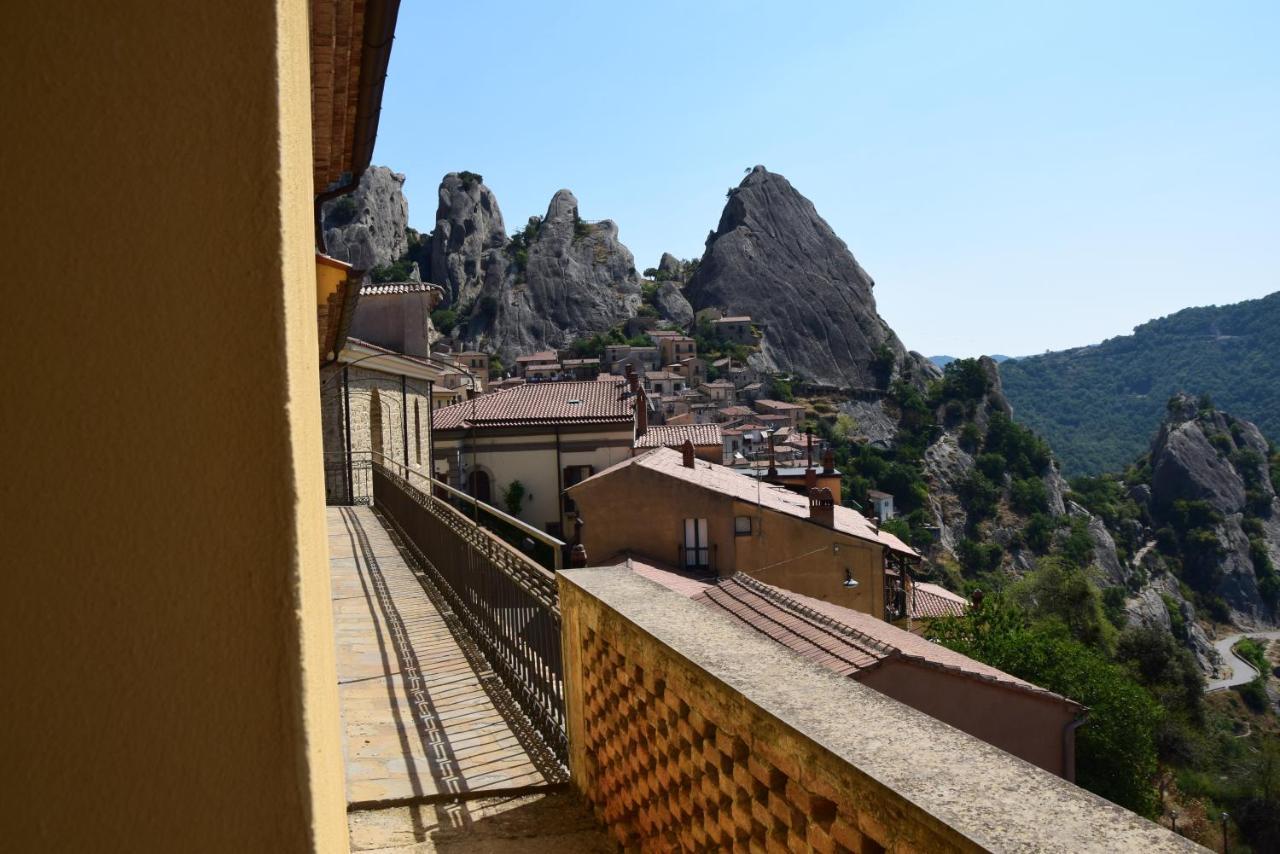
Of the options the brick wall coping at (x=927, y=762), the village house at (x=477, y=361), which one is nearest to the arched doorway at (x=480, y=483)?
the brick wall coping at (x=927, y=762)

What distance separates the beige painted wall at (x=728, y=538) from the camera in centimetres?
2292

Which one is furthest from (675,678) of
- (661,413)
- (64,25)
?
(661,413)

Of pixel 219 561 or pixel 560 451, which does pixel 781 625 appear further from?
pixel 560 451

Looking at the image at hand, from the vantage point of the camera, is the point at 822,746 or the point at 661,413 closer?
the point at 822,746

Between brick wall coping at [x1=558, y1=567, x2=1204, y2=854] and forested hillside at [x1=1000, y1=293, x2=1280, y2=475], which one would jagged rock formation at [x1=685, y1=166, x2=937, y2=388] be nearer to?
forested hillside at [x1=1000, y1=293, x2=1280, y2=475]

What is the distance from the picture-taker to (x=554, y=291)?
354 ft

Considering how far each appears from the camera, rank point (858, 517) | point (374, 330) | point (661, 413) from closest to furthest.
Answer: point (374, 330) → point (858, 517) → point (661, 413)

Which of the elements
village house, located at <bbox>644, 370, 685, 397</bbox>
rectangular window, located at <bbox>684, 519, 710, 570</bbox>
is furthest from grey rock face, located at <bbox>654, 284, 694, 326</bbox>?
rectangular window, located at <bbox>684, 519, 710, 570</bbox>

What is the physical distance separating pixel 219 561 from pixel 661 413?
8134 cm

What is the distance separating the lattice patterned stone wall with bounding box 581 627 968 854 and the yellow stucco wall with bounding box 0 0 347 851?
93 centimetres

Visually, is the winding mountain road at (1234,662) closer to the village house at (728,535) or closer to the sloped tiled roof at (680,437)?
the sloped tiled roof at (680,437)

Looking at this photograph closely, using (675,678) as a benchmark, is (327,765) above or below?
above

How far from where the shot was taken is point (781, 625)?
44.7ft

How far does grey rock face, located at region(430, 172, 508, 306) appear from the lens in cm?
10775
